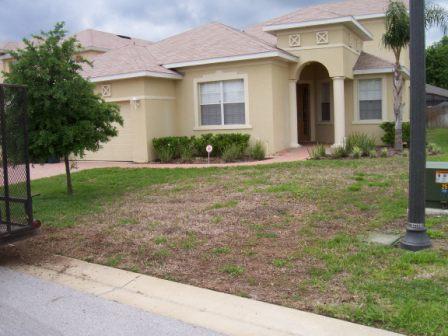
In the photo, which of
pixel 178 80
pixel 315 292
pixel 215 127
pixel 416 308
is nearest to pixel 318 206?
pixel 315 292

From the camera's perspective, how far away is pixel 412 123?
612 centimetres

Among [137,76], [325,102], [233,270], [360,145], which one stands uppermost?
[137,76]

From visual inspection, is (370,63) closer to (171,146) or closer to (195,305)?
(171,146)

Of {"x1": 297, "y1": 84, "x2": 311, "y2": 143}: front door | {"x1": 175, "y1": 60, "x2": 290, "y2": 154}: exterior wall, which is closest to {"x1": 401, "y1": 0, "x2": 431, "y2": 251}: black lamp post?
{"x1": 175, "y1": 60, "x2": 290, "y2": 154}: exterior wall

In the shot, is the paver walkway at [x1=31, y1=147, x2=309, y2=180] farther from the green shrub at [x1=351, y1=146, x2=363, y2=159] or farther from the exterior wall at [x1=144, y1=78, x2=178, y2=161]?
the green shrub at [x1=351, y1=146, x2=363, y2=159]

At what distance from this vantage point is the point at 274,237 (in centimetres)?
707

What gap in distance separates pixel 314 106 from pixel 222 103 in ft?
17.1

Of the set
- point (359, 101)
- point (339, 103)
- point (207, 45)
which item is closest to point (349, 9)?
point (359, 101)

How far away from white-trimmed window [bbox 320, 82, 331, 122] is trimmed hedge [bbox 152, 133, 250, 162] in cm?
566

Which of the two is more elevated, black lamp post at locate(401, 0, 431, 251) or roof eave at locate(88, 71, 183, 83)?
roof eave at locate(88, 71, 183, 83)

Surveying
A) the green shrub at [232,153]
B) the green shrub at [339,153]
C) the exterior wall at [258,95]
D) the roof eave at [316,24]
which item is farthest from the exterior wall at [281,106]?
the green shrub at [339,153]

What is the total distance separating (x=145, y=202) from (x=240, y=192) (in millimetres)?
1950

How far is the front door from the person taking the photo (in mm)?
21250

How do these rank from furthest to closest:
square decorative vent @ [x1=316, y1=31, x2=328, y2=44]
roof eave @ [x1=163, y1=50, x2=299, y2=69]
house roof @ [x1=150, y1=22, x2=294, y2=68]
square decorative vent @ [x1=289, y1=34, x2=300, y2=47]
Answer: square decorative vent @ [x1=289, y1=34, x2=300, y2=47], square decorative vent @ [x1=316, y1=31, x2=328, y2=44], house roof @ [x1=150, y1=22, x2=294, y2=68], roof eave @ [x1=163, y1=50, x2=299, y2=69]
